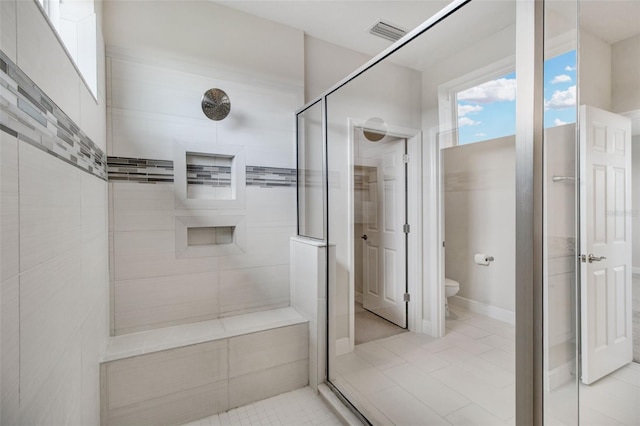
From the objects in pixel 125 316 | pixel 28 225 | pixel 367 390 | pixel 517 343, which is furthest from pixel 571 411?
pixel 125 316

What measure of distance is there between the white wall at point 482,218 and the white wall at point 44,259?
1438 millimetres

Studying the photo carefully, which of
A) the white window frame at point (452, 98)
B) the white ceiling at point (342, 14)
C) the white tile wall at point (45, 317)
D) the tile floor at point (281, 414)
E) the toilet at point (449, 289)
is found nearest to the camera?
the white tile wall at point (45, 317)

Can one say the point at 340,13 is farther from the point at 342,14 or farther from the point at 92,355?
the point at 92,355

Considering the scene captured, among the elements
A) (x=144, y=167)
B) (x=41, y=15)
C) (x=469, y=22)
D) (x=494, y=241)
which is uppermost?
(x=469, y=22)

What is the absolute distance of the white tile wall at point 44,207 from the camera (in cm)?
76

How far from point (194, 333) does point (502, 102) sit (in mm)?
2101

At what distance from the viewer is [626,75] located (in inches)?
38.2

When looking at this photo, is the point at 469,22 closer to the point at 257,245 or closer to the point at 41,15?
the point at 41,15

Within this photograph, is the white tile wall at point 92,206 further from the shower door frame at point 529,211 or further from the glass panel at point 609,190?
the glass panel at point 609,190

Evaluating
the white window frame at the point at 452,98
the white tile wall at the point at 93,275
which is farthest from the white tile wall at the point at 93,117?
the white window frame at the point at 452,98

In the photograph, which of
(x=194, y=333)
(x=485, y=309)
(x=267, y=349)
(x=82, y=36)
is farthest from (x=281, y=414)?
(x=82, y=36)

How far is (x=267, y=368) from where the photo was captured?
6.73 ft

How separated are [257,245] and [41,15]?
1715mm

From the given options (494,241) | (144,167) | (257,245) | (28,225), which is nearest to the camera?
(28,225)
